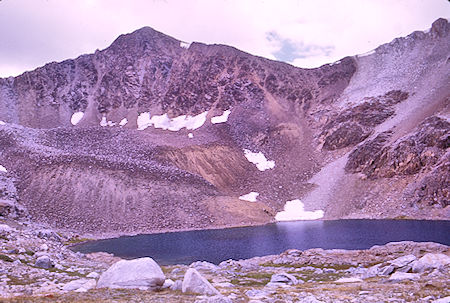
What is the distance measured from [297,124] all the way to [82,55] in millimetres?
113316

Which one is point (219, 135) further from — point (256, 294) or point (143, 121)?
point (256, 294)

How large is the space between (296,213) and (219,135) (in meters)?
43.2

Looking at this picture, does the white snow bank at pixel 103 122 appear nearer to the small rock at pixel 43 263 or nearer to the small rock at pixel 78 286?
the small rock at pixel 43 263

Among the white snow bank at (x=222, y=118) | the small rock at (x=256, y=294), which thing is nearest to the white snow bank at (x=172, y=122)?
the white snow bank at (x=222, y=118)

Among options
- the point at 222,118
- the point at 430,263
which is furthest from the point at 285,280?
the point at 222,118

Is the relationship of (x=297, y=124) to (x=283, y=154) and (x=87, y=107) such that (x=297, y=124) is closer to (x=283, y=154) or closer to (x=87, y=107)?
(x=283, y=154)

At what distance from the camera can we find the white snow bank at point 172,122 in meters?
137

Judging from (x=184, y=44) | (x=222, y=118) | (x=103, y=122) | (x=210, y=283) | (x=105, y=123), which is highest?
(x=184, y=44)

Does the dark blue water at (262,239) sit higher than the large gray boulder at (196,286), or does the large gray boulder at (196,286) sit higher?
the dark blue water at (262,239)

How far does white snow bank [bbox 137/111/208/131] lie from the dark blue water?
6003 cm

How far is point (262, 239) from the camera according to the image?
68438 millimetres

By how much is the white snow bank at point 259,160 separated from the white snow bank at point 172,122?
77.8 feet

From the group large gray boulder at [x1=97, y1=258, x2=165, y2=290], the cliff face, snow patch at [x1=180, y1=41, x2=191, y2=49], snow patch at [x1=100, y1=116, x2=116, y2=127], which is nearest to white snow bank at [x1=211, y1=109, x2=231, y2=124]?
the cliff face

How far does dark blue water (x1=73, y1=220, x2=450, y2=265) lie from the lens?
57000 millimetres
